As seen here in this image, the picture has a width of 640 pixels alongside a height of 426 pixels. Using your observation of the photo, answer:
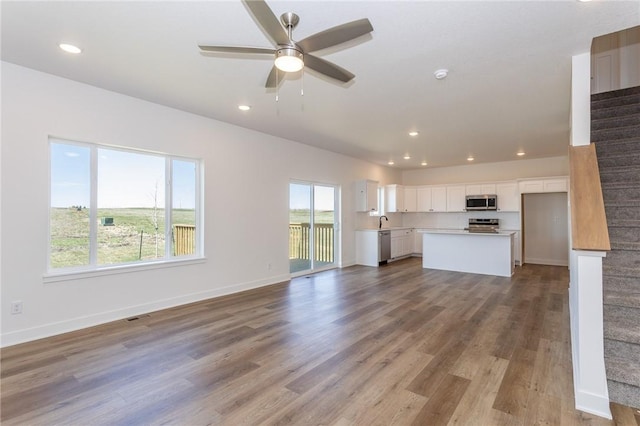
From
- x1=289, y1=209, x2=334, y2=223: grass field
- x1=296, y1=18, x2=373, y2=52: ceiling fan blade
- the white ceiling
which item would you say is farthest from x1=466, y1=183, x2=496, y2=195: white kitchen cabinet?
x1=296, y1=18, x2=373, y2=52: ceiling fan blade

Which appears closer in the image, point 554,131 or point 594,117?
point 594,117

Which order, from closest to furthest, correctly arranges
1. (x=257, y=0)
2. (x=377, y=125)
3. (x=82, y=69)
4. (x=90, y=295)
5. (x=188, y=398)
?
(x=257, y=0)
(x=188, y=398)
(x=82, y=69)
(x=90, y=295)
(x=377, y=125)

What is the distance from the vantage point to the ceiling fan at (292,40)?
1849 millimetres

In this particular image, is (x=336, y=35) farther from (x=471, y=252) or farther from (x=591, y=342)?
(x=471, y=252)

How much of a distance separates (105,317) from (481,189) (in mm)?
8755

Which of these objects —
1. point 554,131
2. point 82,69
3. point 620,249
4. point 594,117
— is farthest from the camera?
point 554,131

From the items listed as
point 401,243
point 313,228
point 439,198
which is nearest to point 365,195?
point 313,228

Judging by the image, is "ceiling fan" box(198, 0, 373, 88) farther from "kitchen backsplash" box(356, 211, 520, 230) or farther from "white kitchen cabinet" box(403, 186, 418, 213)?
"white kitchen cabinet" box(403, 186, 418, 213)

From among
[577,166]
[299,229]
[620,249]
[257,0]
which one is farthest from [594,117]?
[299,229]

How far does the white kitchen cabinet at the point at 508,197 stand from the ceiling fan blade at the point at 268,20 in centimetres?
798

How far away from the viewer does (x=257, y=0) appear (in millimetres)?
1667

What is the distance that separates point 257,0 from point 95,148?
327cm

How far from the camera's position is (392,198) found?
9.39 meters

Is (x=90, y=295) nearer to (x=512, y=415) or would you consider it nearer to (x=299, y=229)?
(x=299, y=229)
